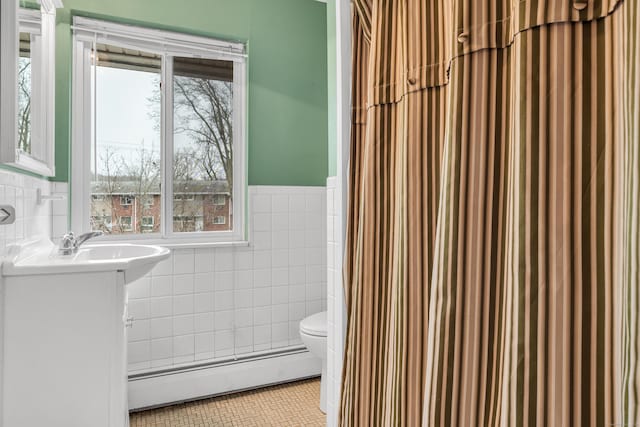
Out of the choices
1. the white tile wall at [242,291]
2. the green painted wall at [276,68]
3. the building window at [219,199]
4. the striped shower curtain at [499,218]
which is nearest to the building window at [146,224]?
the white tile wall at [242,291]

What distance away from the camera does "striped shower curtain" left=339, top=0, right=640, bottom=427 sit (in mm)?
601

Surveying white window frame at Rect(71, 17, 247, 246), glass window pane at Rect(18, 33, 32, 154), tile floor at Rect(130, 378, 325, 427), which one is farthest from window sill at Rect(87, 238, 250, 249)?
tile floor at Rect(130, 378, 325, 427)

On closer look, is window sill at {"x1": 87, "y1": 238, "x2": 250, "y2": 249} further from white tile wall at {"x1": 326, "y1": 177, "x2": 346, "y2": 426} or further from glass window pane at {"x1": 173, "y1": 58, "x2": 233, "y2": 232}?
white tile wall at {"x1": 326, "y1": 177, "x2": 346, "y2": 426}

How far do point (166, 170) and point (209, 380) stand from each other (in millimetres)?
1230

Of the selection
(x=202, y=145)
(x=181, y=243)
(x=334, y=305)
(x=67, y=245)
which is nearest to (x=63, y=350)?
(x=67, y=245)

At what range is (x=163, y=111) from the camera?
2424 millimetres

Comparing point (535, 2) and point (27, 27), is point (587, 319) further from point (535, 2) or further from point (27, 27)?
point (27, 27)

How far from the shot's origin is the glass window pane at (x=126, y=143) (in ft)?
7.43

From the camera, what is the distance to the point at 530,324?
65 cm

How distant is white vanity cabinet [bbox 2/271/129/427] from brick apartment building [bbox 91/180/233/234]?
102 centimetres

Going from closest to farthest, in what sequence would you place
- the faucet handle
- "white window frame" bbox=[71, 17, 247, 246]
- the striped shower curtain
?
the striped shower curtain, the faucet handle, "white window frame" bbox=[71, 17, 247, 246]

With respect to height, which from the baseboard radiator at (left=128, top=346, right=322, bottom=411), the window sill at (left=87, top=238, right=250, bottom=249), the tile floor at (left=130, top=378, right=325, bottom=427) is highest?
the window sill at (left=87, top=238, right=250, bottom=249)

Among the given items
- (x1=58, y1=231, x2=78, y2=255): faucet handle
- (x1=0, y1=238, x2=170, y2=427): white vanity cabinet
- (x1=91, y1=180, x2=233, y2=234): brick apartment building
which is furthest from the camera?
(x1=91, y1=180, x2=233, y2=234): brick apartment building

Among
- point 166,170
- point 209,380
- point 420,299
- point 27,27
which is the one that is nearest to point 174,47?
point 166,170
